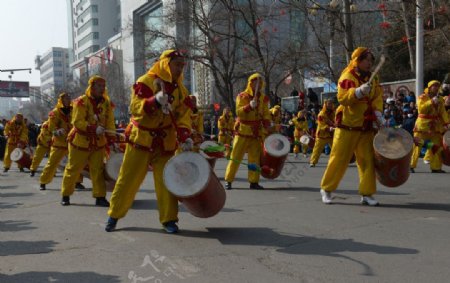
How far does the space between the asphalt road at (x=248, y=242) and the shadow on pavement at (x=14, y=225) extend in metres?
0.01

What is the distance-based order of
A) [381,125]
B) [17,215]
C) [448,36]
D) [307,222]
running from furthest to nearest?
[448,36], [17,215], [381,125], [307,222]

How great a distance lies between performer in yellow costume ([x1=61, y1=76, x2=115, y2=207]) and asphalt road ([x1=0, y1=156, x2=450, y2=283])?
18.0 inches

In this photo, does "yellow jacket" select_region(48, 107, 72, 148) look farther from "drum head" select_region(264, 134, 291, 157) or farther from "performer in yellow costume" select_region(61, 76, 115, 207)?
"drum head" select_region(264, 134, 291, 157)

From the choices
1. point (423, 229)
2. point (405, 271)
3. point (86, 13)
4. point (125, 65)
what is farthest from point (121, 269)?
point (86, 13)

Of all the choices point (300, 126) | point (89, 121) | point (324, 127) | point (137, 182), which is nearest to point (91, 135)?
point (89, 121)

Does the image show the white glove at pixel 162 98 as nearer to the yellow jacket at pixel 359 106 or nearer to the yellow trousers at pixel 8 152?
the yellow jacket at pixel 359 106

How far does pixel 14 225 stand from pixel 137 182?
2.26m

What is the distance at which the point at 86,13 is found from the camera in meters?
110

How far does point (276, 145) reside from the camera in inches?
383

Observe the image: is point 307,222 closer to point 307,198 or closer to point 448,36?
point 307,198

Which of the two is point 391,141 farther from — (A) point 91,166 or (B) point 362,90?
(A) point 91,166

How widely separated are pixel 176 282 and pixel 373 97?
4.22 meters

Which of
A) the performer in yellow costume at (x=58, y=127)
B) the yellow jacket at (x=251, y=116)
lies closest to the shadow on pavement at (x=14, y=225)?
the performer in yellow costume at (x=58, y=127)

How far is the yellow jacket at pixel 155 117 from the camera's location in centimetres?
582
